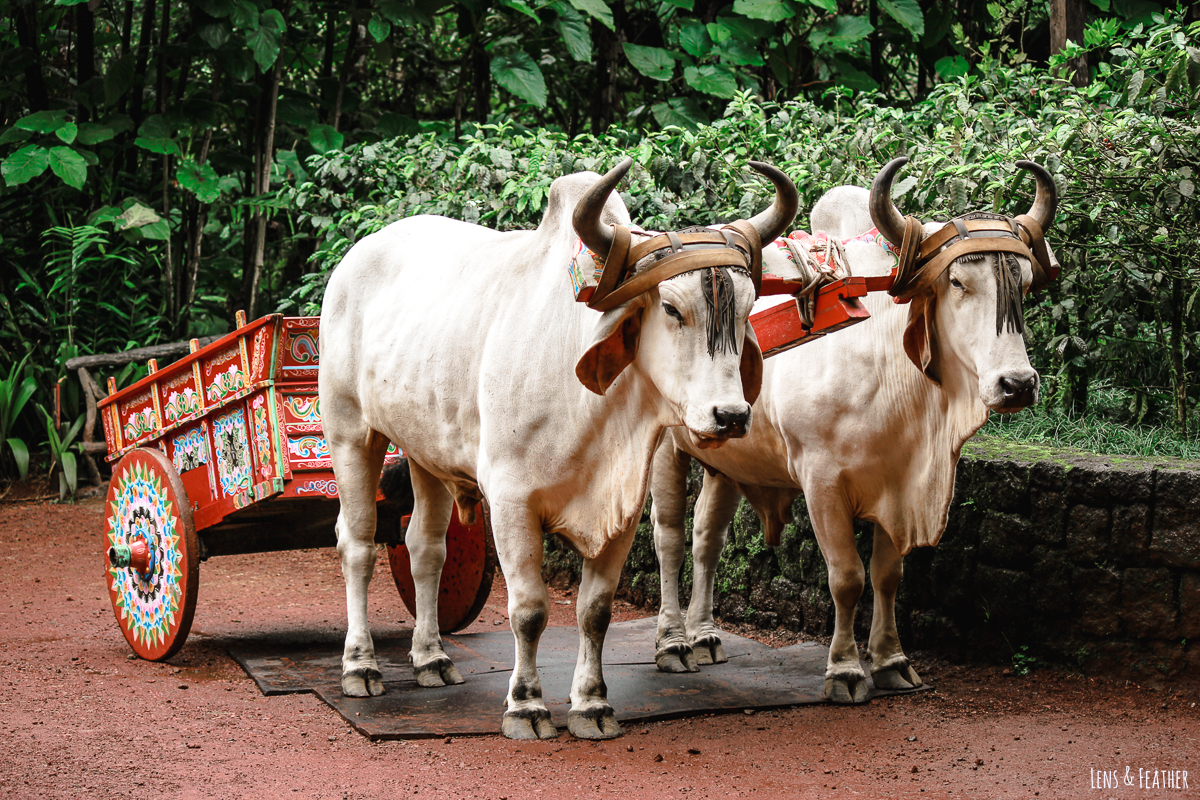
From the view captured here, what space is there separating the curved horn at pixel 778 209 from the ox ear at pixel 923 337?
58 centimetres

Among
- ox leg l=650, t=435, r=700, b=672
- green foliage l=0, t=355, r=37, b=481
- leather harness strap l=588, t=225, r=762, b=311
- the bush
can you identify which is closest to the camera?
leather harness strap l=588, t=225, r=762, b=311

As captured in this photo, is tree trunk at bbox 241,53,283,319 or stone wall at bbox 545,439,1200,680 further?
tree trunk at bbox 241,53,283,319

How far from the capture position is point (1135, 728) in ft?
13.1

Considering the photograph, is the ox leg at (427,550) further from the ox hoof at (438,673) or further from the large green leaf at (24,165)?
the large green leaf at (24,165)

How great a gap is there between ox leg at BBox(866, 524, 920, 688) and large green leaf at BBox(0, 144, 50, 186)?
7415mm

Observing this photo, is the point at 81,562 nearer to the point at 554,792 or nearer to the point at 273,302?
the point at 273,302

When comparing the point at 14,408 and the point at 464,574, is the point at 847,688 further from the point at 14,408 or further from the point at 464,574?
the point at 14,408

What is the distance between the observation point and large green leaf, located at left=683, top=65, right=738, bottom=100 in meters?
9.20

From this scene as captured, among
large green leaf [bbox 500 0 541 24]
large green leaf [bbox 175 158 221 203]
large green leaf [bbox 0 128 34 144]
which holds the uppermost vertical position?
large green leaf [bbox 500 0 541 24]

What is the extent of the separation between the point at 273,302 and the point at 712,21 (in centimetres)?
462

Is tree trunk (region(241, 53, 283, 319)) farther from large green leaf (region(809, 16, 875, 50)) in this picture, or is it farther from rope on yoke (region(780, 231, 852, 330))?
rope on yoke (region(780, 231, 852, 330))

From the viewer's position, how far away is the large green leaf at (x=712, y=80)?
9.20m

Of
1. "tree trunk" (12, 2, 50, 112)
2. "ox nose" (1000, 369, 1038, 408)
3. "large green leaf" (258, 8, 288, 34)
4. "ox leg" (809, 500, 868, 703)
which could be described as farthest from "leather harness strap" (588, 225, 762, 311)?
"tree trunk" (12, 2, 50, 112)

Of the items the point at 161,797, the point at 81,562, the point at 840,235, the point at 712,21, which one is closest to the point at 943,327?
the point at 840,235
